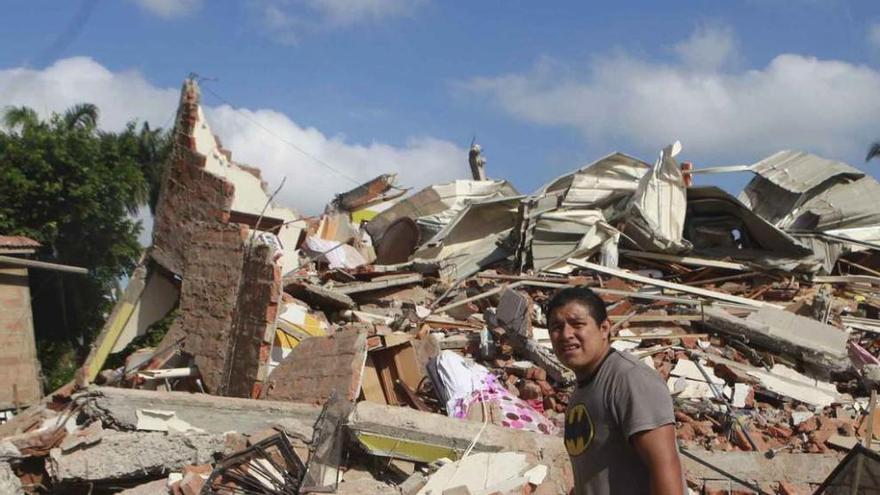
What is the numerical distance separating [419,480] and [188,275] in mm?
4213

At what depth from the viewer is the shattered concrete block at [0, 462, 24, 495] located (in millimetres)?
6250

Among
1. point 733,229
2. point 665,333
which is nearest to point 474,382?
point 665,333

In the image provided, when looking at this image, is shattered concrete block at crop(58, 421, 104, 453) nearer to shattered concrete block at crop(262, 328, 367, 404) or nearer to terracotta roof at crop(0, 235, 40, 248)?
shattered concrete block at crop(262, 328, 367, 404)

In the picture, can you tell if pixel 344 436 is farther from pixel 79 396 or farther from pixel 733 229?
pixel 733 229

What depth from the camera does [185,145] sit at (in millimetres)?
11539

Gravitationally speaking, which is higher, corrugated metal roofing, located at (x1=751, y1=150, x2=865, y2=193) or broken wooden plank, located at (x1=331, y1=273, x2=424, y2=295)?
corrugated metal roofing, located at (x1=751, y1=150, x2=865, y2=193)

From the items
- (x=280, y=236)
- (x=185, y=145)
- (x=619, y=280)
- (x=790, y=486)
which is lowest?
(x=790, y=486)

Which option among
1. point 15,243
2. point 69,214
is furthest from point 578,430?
point 69,214

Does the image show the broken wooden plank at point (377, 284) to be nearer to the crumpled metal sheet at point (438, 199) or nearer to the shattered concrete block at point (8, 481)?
the crumpled metal sheet at point (438, 199)

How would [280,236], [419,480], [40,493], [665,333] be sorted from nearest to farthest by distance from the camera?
1. [419,480]
2. [40,493]
3. [665,333]
4. [280,236]

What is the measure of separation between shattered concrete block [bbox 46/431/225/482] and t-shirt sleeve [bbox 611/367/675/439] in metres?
4.62

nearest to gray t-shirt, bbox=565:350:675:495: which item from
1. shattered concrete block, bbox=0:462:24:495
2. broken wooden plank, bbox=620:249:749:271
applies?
shattered concrete block, bbox=0:462:24:495

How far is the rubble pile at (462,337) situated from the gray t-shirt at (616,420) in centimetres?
313

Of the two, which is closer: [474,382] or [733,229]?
[474,382]
